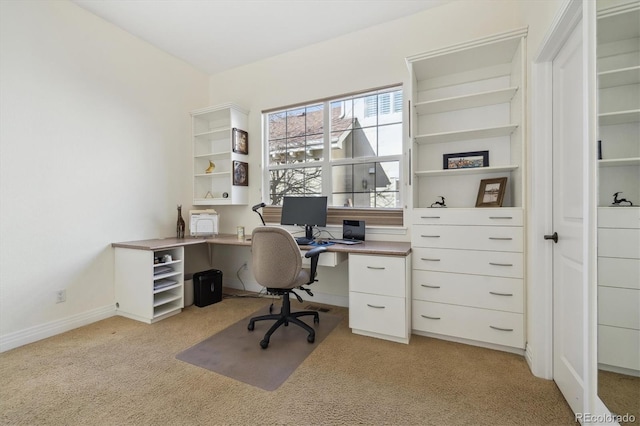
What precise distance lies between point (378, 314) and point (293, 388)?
3.06ft

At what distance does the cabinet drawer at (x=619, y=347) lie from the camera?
3.04 feet

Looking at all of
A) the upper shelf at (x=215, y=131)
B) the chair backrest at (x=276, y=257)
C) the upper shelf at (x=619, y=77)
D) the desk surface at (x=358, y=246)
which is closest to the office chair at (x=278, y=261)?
the chair backrest at (x=276, y=257)

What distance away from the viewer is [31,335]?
2309 millimetres

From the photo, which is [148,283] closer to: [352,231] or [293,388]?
[293,388]

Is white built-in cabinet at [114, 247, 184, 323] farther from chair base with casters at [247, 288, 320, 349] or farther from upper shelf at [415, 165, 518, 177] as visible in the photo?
upper shelf at [415, 165, 518, 177]

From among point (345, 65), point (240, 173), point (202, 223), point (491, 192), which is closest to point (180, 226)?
point (202, 223)

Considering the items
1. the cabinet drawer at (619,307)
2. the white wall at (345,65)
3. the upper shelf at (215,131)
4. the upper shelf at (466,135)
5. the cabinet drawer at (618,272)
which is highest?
the white wall at (345,65)

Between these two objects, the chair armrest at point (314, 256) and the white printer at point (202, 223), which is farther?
the white printer at point (202, 223)

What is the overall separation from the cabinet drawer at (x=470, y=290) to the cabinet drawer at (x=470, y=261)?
4cm

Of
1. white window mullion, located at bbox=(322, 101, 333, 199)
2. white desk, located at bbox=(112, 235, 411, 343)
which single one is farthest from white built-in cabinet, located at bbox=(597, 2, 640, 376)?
white window mullion, located at bbox=(322, 101, 333, 199)

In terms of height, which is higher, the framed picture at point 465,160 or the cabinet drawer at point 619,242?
the framed picture at point 465,160

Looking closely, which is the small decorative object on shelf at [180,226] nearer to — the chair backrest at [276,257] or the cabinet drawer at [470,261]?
the chair backrest at [276,257]

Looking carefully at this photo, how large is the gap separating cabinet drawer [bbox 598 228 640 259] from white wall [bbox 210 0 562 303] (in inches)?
36.6

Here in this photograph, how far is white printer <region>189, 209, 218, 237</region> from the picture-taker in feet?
11.2
